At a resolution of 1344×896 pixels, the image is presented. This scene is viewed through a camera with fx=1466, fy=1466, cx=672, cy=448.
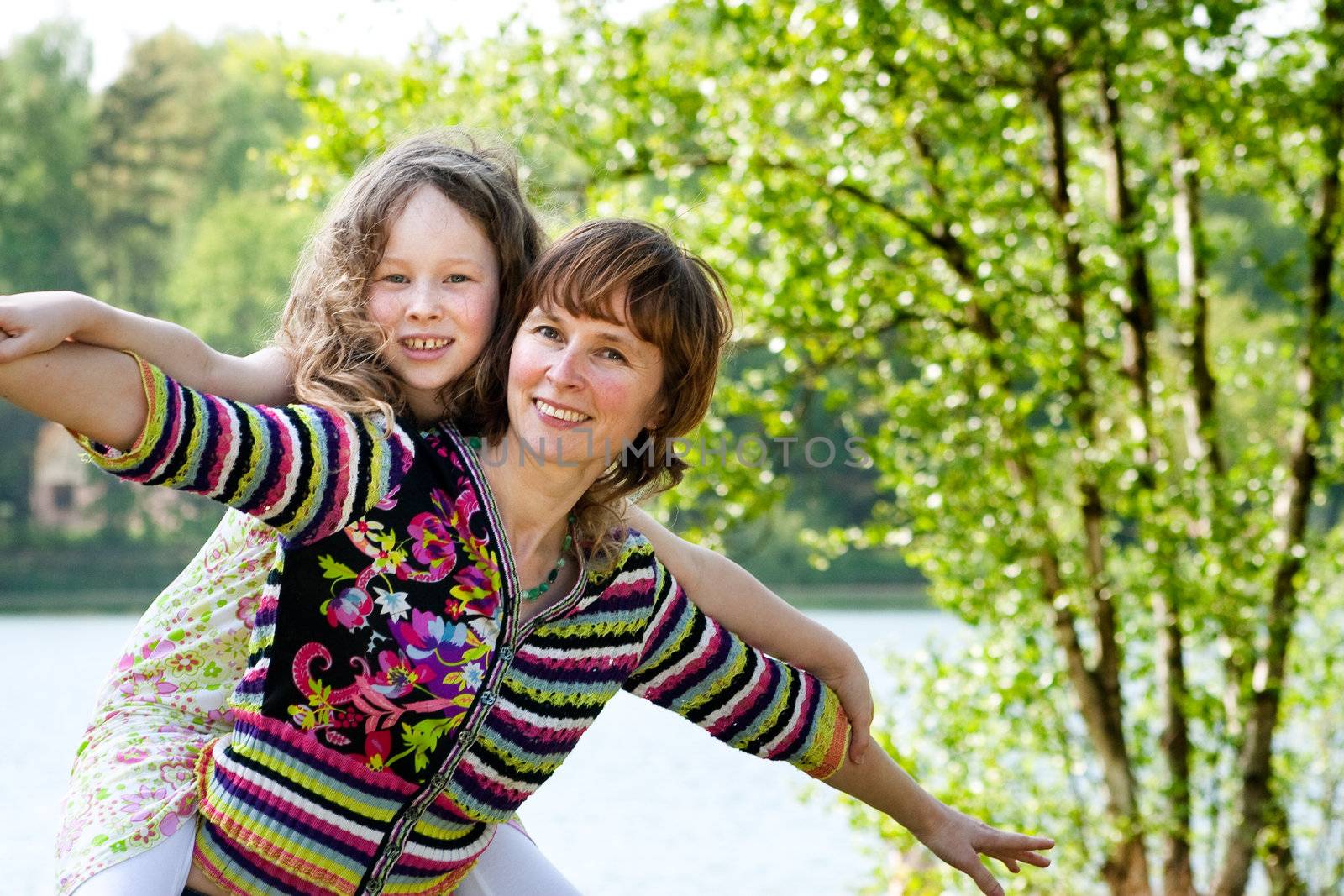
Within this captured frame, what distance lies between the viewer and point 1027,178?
208 inches

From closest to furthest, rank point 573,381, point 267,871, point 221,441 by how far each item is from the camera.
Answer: point 221,441
point 267,871
point 573,381

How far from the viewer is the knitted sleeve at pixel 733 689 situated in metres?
2.00

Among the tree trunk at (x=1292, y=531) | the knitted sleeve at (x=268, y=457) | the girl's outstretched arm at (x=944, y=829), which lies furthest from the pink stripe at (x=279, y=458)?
the tree trunk at (x=1292, y=531)

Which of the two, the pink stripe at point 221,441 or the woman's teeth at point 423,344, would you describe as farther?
the woman's teeth at point 423,344

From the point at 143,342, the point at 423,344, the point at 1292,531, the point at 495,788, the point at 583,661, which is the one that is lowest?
the point at 495,788

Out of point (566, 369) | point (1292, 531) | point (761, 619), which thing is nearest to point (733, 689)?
point (761, 619)

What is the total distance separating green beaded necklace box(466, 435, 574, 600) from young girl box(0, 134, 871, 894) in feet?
0.37

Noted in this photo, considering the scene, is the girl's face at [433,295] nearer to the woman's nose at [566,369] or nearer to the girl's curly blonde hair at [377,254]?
the girl's curly blonde hair at [377,254]

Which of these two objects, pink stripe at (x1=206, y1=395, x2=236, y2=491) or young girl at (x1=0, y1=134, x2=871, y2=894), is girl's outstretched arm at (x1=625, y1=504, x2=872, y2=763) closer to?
young girl at (x1=0, y1=134, x2=871, y2=894)

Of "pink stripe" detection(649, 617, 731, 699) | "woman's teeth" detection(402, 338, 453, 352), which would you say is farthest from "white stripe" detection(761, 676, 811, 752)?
"woman's teeth" detection(402, 338, 453, 352)

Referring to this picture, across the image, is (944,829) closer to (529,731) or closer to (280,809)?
(529,731)

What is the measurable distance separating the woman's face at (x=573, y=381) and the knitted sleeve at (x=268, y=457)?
180mm

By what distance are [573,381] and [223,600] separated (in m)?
0.52

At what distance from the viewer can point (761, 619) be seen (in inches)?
83.7
